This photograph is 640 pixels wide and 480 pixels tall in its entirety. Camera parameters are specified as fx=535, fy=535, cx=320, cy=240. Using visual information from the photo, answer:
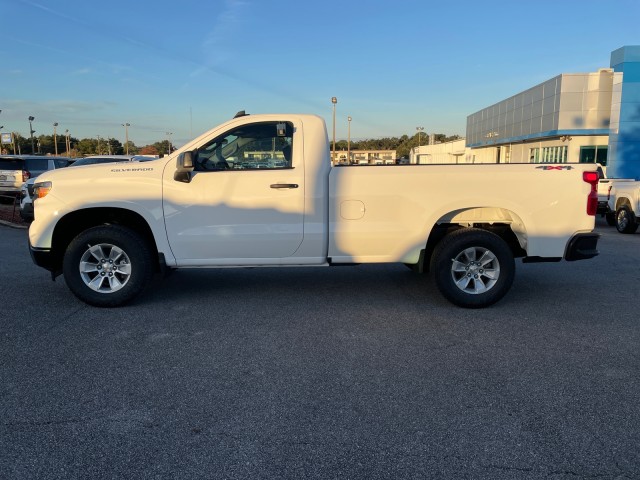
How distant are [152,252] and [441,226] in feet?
11.1

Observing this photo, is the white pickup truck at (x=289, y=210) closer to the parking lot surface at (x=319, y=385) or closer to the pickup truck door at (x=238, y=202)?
the pickup truck door at (x=238, y=202)

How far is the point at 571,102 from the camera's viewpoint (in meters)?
33.9

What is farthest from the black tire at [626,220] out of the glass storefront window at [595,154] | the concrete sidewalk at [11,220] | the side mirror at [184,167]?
the glass storefront window at [595,154]

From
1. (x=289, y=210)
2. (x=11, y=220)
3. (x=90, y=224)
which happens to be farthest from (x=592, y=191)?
(x=11, y=220)

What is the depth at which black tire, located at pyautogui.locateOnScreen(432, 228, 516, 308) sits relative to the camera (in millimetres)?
5988

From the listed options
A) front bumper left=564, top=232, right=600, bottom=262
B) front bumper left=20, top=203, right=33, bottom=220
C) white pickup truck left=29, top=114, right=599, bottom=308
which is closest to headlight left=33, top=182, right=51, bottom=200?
white pickup truck left=29, top=114, right=599, bottom=308

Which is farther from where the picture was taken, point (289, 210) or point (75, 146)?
point (75, 146)

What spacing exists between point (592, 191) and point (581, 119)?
104 ft

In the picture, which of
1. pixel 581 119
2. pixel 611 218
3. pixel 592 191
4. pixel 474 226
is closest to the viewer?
pixel 592 191

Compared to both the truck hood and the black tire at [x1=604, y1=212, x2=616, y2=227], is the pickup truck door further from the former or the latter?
the black tire at [x1=604, y1=212, x2=616, y2=227]

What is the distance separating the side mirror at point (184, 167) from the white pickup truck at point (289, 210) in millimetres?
15

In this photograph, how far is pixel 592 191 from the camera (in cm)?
599

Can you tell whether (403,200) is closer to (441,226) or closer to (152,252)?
(441,226)

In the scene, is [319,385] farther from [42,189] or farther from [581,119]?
[581,119]
